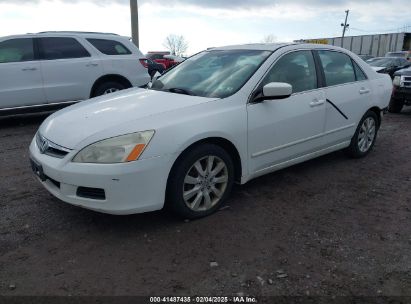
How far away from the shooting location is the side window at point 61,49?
285 inches

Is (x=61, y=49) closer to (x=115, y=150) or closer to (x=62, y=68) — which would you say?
(x=62, y=68)

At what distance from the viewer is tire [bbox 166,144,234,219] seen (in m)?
3.17

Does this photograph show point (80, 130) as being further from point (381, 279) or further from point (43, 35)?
point (43, 35)

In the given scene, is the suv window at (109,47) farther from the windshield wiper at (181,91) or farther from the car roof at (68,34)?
the windshield wiper at (181,91)

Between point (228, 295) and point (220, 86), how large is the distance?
203 centimetres

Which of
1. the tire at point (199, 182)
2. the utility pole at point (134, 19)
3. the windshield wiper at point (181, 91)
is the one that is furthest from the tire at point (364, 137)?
the utility pole at point (134, 19)

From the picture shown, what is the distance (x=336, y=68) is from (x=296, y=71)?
2.69 ft

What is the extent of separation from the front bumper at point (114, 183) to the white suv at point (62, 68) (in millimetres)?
4542

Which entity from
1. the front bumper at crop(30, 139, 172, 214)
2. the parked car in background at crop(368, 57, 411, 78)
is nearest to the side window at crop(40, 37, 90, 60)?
the front bumper at crop(30, 139, 172, 214)

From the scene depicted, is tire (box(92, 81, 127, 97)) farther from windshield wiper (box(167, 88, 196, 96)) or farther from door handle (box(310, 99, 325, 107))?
door handle (box(310, 99, 325, 107))

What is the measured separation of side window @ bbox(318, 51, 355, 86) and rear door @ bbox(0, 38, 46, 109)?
521cm

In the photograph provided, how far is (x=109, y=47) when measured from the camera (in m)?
7.98

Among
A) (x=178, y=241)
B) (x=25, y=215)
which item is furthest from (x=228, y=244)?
(x=25, y=215)

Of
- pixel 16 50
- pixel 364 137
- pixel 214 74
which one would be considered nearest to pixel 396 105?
pixel 364 137
